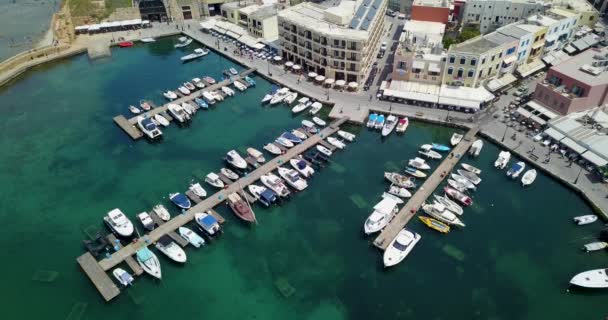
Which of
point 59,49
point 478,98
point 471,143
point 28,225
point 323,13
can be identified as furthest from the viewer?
point 59,49

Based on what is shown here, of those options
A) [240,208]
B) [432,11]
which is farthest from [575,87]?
[240,208]

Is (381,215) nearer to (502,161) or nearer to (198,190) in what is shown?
(502,161)

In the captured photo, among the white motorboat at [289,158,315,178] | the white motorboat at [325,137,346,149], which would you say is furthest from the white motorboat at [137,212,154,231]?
the white motorboat at [325,137,346,149]

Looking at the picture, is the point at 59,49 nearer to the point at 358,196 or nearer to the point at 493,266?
the point at 358,196

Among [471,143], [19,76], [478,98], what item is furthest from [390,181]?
[19,76]

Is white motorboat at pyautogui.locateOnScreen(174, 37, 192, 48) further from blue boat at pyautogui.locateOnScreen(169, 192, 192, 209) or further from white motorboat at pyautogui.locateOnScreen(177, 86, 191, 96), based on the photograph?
blue boat at pyautogui.locateOnScreen(169, 192, 192, 209)

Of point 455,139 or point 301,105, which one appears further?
point 301,105

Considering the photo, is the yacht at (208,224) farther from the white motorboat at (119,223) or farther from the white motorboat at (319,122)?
the white motorboat at (319,122)
